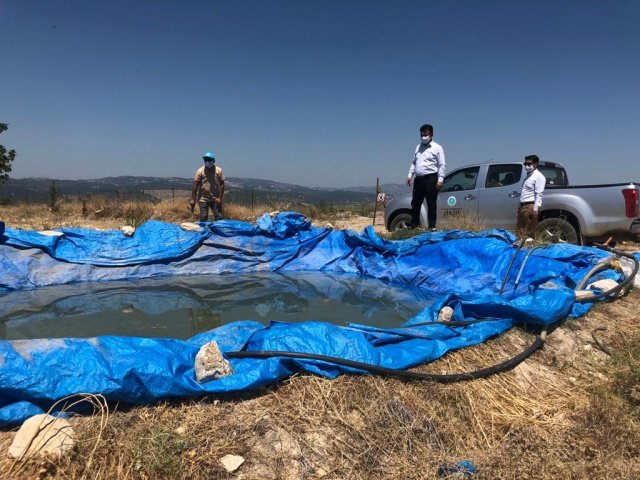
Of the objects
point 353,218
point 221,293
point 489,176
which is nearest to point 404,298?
point 221,293

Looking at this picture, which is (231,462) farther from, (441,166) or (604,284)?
(441,166)

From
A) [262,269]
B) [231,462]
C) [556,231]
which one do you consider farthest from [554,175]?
[231,462]

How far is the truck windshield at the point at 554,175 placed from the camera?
690cm

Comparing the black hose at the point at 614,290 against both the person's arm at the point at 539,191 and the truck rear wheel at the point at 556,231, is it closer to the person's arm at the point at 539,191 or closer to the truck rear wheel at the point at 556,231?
the person's arm at the point at 539,191

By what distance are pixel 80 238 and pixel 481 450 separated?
19.3ft

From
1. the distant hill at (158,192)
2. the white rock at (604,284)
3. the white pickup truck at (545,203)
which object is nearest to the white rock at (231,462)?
the white rock at (604,284)

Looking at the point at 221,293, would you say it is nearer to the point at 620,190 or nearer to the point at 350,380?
the point at 350,380

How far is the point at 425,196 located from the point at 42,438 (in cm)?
644

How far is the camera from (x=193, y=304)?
15.6 ft

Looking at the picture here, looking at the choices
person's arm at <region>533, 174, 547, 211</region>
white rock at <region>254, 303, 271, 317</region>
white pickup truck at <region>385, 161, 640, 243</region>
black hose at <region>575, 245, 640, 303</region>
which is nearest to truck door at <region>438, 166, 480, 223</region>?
white pickup truck at <region>385, 161, 640, 243</region>

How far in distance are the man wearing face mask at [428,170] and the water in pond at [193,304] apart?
6.82 feet

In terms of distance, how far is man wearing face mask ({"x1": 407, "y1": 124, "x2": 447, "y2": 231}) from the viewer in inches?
264

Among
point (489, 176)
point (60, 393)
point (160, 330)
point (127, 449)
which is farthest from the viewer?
point (489, 176)

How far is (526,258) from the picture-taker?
186 inches
